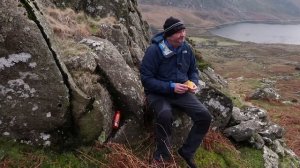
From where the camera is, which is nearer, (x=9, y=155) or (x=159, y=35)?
(x=9, y=155)

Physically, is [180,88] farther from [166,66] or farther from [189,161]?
[189,161]

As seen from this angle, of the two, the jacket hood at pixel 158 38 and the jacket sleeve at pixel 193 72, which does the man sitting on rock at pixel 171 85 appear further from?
the jacket sleeve at pixel 193 72

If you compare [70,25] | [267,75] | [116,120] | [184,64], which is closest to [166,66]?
[184,64]

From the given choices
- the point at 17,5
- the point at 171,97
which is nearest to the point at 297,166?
the point at 171,97

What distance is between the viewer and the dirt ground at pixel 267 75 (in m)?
34.0

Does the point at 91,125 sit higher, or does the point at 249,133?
the point at 91,125

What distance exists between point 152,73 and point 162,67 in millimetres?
311

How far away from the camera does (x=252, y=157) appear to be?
1406 cm

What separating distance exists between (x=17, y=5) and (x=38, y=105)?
2.33 m

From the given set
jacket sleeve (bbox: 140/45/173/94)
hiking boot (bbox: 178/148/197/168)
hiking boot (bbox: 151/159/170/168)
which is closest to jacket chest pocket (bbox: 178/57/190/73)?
jacket sleeve (bbox: 140/45/173/94)

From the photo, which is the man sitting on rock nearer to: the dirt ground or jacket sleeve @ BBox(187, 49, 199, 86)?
jacket sleeve @ BBox(187, 49, 199, 86)

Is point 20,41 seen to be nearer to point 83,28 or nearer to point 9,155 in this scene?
point 9,155

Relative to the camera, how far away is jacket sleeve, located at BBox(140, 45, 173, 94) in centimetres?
1055

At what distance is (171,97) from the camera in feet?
36.1
